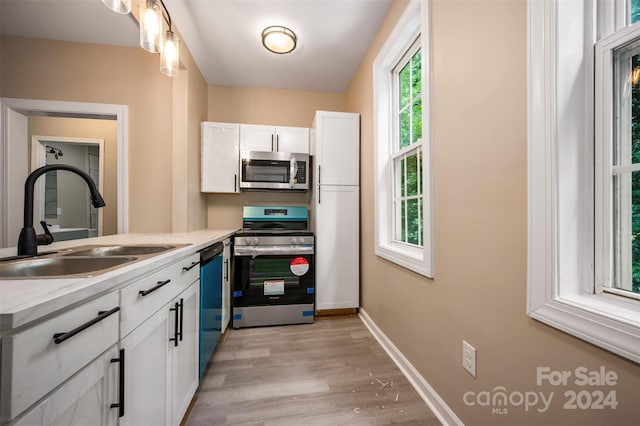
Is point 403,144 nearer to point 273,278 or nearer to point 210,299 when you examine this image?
point 273,278

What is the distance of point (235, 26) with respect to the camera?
6.86 ft

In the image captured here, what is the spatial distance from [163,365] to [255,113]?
286 centimetres

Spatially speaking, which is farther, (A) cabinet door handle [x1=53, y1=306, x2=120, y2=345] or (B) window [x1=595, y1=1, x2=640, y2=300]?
(B) window [x1=595, y1=1, x2=640, y2=300]

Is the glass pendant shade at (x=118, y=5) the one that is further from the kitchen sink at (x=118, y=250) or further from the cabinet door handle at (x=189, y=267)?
the cabinet door handle at (x=189, y=267)

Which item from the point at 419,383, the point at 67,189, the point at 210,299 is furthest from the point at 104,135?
the point at 419,383

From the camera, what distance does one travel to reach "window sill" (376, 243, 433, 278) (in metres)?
1.44

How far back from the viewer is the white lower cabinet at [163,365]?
830 mm

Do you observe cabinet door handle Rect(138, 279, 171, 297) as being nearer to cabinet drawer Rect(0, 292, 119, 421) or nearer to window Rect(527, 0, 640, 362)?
cabinet drawer Rect(0, 292, 119, 421)

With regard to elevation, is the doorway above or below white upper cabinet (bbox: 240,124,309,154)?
below

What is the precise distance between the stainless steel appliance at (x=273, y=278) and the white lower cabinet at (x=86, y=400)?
162 centimetres

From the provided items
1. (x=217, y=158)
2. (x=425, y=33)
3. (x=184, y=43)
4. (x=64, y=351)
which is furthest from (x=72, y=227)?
(x=425, y=33)

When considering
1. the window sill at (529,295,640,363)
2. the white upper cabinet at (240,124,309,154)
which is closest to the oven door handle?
the white upper cabinet at (240,124,309,154)

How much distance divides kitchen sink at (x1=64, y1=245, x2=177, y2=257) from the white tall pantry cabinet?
1.46 meters

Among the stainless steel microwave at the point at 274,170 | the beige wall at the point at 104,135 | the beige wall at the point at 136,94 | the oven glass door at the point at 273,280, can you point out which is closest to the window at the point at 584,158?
the oven glass door at the point at 273,280
